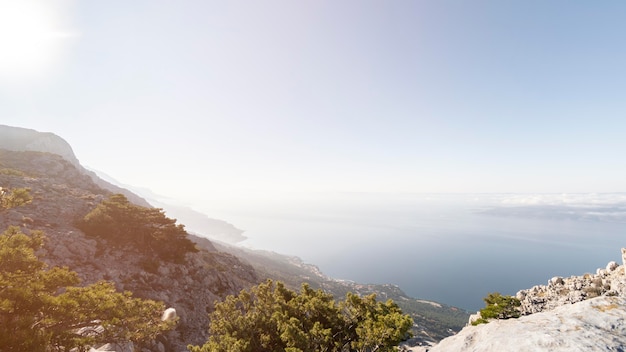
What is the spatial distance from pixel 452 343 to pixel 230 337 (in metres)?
15.2

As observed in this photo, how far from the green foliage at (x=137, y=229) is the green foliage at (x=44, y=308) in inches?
1207

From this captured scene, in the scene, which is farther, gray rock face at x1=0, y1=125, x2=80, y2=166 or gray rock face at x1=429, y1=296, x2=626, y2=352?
gray rock face at x1=0, y1=125, x2=80, y2=166

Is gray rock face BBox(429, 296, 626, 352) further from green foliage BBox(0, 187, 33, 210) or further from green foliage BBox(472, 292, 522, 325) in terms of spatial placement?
green foliage BBox(472, 292, 522, 325)

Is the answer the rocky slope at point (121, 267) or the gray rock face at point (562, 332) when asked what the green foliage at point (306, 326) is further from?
the rocky slope at point (121, 267)

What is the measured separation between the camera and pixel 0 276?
43.7 feet

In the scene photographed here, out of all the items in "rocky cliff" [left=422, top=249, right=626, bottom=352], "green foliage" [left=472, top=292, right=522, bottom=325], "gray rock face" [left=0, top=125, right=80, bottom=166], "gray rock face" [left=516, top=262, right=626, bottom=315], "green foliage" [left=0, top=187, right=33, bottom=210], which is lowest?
"green foliage" [left=472, top=292, right=522, bottom=325]

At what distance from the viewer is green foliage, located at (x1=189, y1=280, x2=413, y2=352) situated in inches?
715

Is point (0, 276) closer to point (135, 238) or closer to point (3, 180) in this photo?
point (135, 238)

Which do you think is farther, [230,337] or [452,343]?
[230,337]

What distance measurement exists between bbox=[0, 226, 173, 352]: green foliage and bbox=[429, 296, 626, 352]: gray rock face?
2081 centimetres

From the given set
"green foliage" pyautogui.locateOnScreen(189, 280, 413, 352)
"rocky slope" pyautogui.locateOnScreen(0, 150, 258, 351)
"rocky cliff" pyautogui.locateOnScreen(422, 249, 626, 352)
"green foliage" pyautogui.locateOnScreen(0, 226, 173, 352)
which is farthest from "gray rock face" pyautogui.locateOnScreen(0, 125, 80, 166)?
"rocky cliff" pyautogui.locateOnScreen(422, 249, 626, 352)

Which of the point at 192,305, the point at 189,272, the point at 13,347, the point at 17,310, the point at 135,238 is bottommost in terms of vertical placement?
the point at 192,305

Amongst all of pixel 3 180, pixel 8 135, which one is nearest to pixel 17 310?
pixel 3 180

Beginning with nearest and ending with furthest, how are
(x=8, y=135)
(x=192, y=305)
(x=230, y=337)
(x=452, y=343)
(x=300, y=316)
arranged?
(x=452, y=343), (x=230, y=337), (x=300, y=316), (x=192, y=305), (x=8, y=135)
